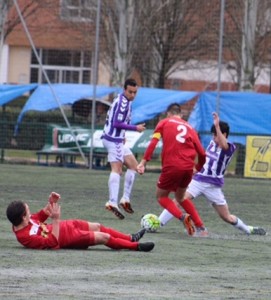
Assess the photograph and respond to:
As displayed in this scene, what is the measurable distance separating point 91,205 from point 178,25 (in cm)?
1572

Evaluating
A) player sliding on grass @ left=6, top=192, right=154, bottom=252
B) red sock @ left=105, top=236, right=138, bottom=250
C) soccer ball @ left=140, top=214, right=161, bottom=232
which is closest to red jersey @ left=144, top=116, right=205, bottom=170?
soccer ball @ left=140, top=214, right=161, bottom=232

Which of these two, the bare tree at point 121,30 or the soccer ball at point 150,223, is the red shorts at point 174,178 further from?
the bare tree at point 121,30

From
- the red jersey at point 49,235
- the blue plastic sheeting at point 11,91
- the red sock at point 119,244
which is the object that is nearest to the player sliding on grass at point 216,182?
the red sock at point 119,244

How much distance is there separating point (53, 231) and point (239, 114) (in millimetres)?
16822

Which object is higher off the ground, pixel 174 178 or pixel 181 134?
pixel 181 134

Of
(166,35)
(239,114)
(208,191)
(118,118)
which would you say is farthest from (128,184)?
(166,35)

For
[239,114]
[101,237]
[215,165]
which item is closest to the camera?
[101,237]

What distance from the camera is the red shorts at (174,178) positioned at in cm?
1407

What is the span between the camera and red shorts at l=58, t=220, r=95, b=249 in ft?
37.7

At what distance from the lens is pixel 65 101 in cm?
2988

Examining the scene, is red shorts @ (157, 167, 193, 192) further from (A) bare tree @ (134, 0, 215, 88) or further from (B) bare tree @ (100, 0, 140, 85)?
(B) bare tree @ (100, 0, 140, 85)

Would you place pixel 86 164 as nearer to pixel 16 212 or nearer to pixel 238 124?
pixel 238 124

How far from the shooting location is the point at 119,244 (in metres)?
11.8

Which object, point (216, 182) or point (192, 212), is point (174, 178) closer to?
point (192, 212)
